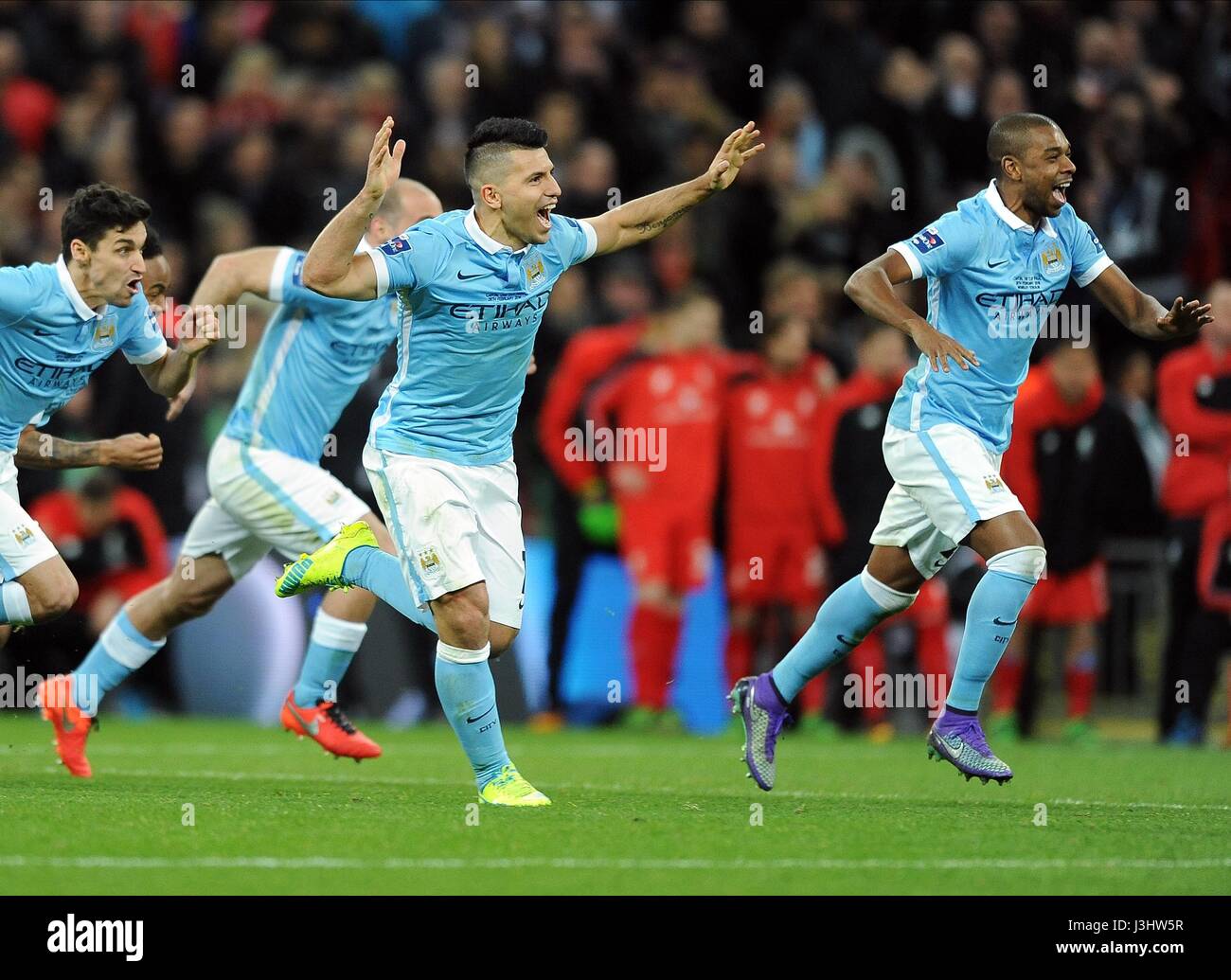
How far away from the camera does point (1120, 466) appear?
13789 mm

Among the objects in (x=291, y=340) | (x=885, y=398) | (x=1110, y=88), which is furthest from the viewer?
(x=1110, y=88)

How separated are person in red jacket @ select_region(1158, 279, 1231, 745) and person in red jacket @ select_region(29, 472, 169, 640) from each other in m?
6.70

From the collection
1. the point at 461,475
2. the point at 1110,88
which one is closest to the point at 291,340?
the point at 461,475

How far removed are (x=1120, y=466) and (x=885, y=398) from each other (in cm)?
166

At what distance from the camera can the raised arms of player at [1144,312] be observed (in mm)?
8445

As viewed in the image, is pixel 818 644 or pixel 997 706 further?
pixel 997 706

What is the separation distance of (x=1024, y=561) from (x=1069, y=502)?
540cm

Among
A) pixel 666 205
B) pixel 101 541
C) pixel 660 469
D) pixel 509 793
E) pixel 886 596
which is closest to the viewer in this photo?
pixel 509 793

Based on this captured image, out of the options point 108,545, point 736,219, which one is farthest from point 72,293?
point 736,219

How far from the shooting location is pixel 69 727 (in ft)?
30.5

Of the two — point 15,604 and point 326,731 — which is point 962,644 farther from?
point 15,604

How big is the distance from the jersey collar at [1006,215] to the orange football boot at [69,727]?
4.61 meters

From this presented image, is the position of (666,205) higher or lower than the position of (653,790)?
higher
